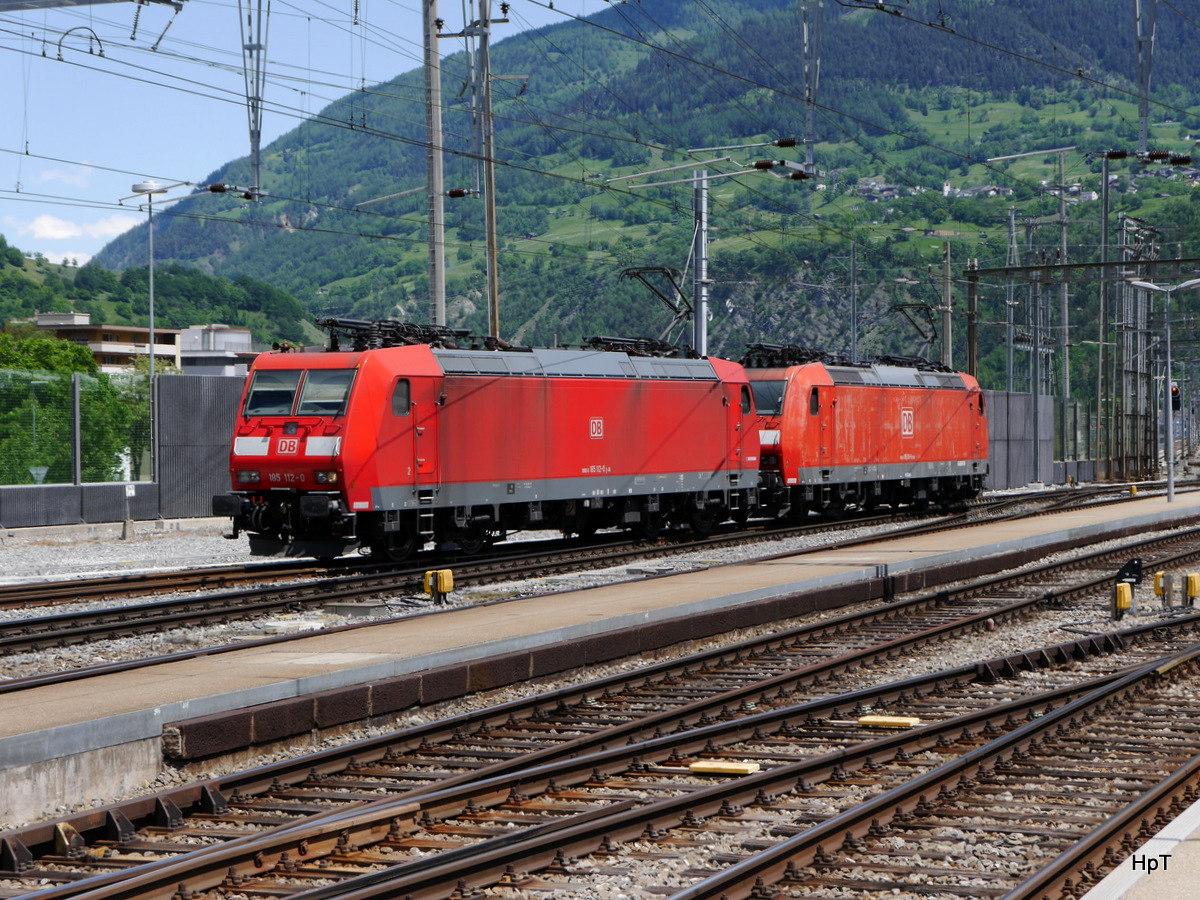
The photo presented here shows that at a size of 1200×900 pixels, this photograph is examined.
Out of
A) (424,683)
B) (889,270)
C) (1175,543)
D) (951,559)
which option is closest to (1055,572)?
(951,559)

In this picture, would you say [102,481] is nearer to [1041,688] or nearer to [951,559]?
[951,559]

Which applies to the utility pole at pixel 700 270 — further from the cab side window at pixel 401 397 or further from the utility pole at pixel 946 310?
the utility pole at pixel 946 310

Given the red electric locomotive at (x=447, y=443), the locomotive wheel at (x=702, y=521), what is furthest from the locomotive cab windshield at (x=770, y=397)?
the red electric locomotive at (x=447, y=443)

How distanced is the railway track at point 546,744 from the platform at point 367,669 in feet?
2.68

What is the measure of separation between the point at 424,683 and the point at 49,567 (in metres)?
14.9

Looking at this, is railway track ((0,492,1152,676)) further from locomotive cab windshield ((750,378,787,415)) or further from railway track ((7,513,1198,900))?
locomotive cab windshield ((750,378,787,415))

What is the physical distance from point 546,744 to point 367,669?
1966mm

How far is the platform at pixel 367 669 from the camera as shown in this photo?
9.27m

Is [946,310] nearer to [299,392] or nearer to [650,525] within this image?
[650,525]

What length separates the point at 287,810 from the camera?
8.81 metres

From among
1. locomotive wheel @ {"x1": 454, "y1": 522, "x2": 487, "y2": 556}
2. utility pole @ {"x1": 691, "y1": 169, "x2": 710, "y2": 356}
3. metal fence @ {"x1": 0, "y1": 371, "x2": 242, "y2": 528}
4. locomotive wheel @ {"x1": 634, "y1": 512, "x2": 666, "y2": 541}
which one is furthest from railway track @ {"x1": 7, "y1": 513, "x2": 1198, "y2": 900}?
metal fence @ {"x1": 0, "y1": 371, "x2": 242, "y2": 528}

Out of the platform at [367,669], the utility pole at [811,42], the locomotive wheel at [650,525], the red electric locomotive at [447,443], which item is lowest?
the platform at [367,669]

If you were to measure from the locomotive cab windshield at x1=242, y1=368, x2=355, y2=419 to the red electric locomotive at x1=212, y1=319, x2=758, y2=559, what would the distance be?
0.02m

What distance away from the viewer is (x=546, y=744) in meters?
10.9
